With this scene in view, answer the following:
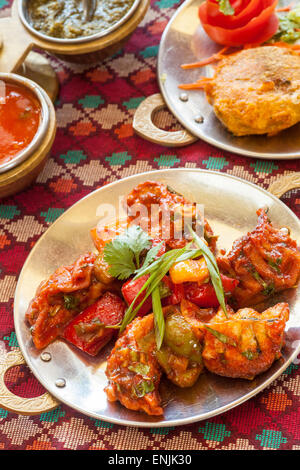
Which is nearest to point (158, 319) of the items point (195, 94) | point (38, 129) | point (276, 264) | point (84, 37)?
point (276, 264)

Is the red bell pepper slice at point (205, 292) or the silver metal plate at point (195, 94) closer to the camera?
the red bell pepper slice at point (205, 292)

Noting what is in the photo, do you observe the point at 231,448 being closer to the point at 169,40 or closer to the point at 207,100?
the point at 207,100

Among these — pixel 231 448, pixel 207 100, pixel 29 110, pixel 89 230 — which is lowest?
pixel 231 448

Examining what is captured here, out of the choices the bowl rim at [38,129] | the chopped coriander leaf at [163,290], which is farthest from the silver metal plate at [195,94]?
the chopped coriander leaf at [163,290]

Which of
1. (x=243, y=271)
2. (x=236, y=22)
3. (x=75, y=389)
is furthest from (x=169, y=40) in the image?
(x=75, y=389)

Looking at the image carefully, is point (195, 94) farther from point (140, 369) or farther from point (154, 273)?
point (140, 369)

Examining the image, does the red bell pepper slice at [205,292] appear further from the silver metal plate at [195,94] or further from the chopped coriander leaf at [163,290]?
the silver metal plate at [195,94]

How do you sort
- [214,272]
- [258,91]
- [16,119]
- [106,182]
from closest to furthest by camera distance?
[214,272], [258,91], [16,119], [106,182]
